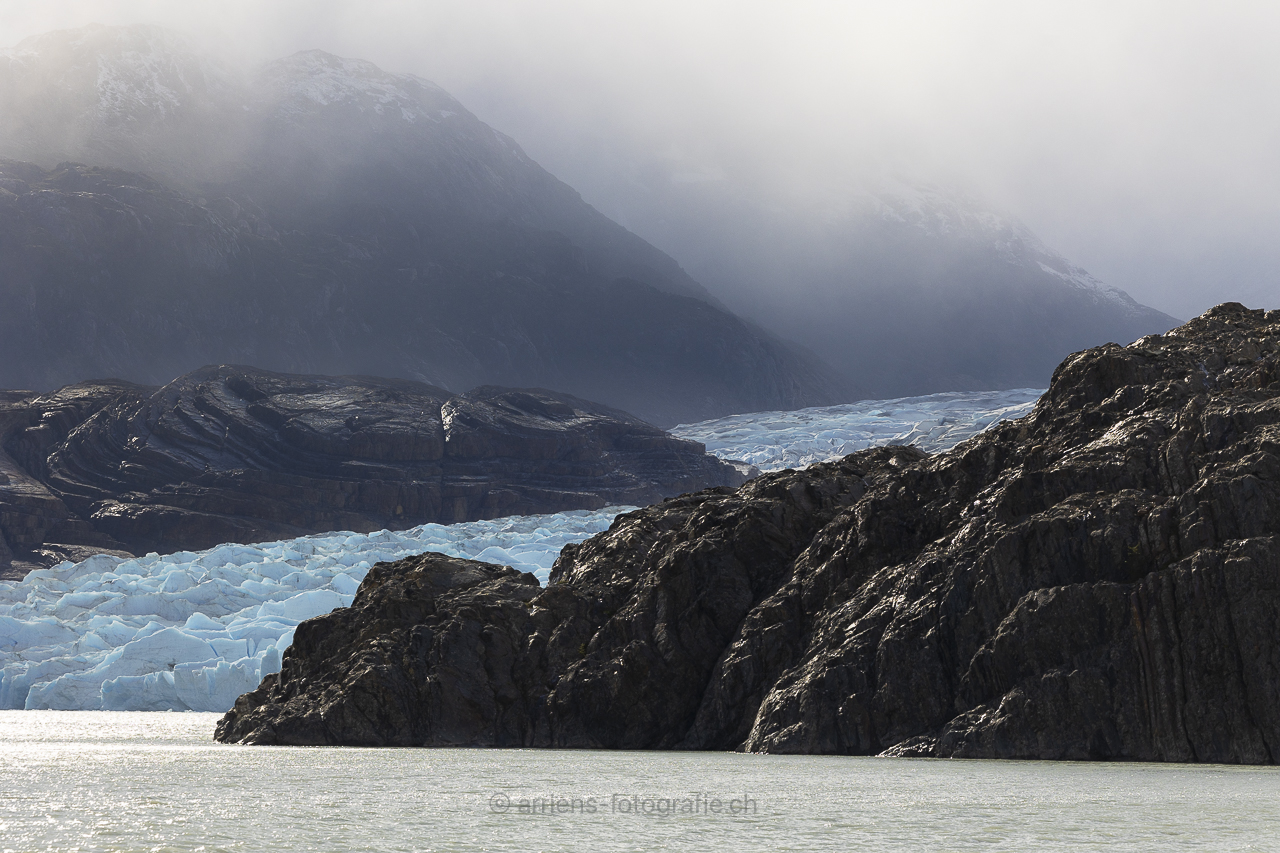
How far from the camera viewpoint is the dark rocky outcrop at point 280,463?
160000 mm

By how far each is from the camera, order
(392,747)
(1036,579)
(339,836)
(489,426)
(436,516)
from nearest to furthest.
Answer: (339,836) → (1036,579) → (392,747) → (436,516) → (489,426)

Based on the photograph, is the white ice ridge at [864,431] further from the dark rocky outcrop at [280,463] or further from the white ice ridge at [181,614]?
the white ice ridge at [181,614]

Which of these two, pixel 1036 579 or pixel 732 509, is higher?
pixel 732 509

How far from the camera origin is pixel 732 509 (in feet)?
137

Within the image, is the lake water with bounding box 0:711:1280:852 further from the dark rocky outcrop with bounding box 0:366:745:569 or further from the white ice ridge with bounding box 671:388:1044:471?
the dark rocky outcrop with bounding box 0:366:745:569

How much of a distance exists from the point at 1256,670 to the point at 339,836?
824 inches

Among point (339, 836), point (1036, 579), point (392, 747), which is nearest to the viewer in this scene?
point (339, 836)

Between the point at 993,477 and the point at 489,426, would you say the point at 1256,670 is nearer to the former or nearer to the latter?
the point at 993,477

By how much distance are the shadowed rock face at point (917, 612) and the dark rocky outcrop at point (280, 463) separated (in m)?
121

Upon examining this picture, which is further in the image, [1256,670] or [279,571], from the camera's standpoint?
[279,571]

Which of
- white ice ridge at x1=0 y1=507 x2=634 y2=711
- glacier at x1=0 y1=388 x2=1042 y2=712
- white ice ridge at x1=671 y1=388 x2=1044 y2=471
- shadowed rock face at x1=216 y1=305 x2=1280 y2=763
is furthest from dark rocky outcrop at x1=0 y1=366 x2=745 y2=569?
shadowed rock face at x1=216 y1=305 x2=1280 y2=763

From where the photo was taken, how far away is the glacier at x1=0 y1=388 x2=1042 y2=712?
68.6 metres

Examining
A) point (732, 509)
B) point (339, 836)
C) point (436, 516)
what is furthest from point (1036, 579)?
point (436, 516)

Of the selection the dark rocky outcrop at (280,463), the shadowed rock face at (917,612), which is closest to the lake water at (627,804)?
the shadowed rock face at (917,612)
